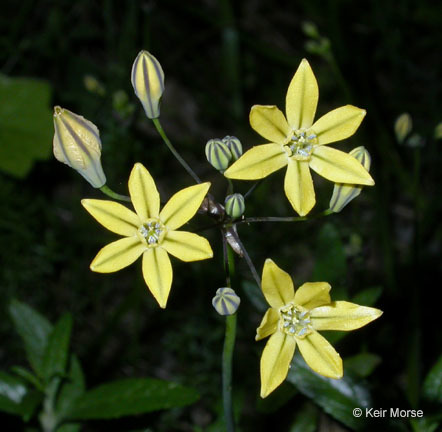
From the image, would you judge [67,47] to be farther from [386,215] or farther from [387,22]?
[386,215]

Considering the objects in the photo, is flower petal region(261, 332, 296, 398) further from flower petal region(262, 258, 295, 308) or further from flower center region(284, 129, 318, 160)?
flower center region(284, 129, 318, 160)

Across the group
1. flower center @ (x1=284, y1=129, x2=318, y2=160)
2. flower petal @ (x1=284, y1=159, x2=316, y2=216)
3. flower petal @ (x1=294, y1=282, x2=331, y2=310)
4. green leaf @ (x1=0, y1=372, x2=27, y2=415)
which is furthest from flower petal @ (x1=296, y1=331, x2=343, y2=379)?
green leaf @ (x1=0, y1=372, x2=27, y2=415)

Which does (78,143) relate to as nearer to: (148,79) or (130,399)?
(148,79)

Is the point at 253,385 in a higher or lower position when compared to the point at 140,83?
lower

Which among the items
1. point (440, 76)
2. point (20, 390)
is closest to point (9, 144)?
point (20, 390)

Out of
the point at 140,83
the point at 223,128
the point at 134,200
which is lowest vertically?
the point at 134,200

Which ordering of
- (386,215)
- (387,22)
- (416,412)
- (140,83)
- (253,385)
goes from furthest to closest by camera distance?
1. (387,22)
2. (386,215)
3. (253,385)
4. (416,412)
5. (140,83)
